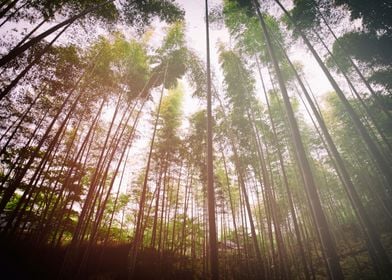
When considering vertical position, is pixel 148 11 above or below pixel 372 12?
below

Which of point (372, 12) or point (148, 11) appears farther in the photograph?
point (372, 12)

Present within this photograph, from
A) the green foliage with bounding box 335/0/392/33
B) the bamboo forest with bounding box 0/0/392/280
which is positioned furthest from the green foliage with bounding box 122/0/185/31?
the green foliage with bounding box 335/0/392/33

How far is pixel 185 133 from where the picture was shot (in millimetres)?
9922

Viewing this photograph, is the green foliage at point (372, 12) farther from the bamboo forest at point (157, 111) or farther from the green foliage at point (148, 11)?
the green foliage at point (148, 11)

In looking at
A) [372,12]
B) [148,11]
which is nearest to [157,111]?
[148,11]

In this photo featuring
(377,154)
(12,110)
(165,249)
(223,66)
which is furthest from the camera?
(165,249)

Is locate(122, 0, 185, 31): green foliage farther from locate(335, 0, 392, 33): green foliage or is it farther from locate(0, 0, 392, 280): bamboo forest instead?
locate(335, 0, 392, 33): green foliage

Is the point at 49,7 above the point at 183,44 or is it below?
below

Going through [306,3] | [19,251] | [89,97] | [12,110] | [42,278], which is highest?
[306,3]

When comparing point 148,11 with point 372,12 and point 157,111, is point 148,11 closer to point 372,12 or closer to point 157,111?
point 157,111

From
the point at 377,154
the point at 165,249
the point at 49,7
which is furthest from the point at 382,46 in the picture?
the point at 165,249

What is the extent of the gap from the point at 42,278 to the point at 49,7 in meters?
7.69

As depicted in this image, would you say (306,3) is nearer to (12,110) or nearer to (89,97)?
(89,97)

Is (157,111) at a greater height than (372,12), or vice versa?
(372,12)
